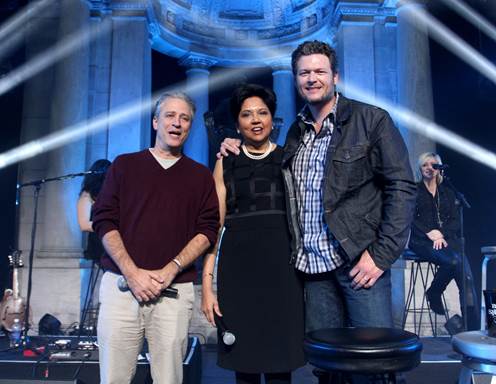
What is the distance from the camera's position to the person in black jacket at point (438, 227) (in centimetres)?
591

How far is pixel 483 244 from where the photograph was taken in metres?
8.29

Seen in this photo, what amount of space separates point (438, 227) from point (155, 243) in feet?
14.4

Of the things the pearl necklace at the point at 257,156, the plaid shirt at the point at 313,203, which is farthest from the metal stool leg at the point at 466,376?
the pearl necklace at the point at 257,156

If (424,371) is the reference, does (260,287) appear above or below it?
above

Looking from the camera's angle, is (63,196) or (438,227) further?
(63,196)

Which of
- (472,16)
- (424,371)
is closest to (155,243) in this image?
(424,371)

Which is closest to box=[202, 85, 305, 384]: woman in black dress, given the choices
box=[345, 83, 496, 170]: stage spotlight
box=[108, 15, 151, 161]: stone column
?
box=[345, 83, 496, 170]: stage spotlight

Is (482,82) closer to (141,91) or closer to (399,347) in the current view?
(141,91)

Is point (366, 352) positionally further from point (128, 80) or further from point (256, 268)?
point (128, 80)

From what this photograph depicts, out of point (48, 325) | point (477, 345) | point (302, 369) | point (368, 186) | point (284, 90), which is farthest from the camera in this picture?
point (284, 90)

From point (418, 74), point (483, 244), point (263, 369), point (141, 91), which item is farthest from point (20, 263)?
point (483, 244)

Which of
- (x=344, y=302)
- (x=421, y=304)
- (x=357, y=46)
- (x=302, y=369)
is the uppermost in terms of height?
(x=357, y=46)

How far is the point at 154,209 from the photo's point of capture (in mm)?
2543

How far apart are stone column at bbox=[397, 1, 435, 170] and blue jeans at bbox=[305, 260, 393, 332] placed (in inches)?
213
